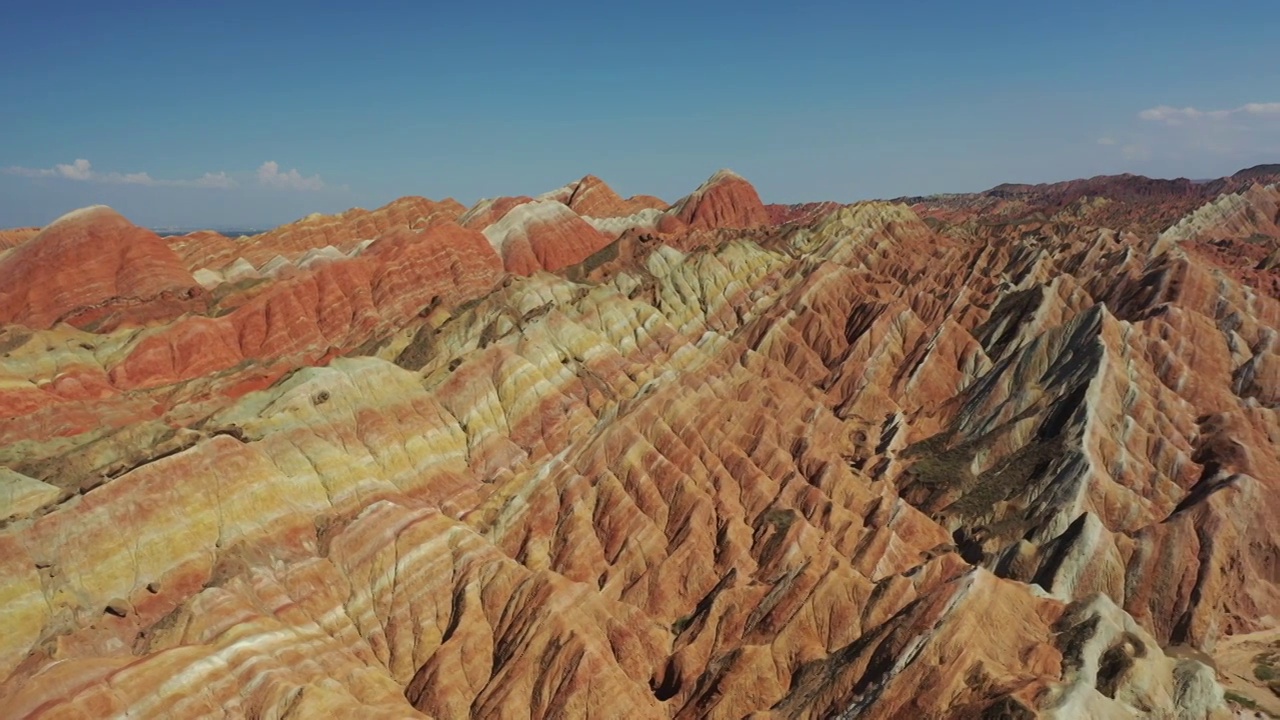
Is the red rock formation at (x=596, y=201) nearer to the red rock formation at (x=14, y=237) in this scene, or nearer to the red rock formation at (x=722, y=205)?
the red rock formation at (x=722, y=205)

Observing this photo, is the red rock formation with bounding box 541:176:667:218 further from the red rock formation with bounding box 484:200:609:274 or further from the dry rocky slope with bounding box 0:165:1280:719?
the dry rocky slope with bounding box 0:165:1280:719

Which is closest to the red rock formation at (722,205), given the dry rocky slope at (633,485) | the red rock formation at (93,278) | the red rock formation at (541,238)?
the red rock formation at (541,238)

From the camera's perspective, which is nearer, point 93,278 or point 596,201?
point 93,278

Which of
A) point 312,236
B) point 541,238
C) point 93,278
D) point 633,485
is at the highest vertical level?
point 312,236

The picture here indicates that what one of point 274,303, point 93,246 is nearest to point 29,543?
point 274,303

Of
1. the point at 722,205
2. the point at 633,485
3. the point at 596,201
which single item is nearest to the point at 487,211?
the point at 596,201

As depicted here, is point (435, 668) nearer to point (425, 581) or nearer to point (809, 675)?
point (425, 581)

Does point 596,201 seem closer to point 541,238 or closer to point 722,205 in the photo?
point 722,205
